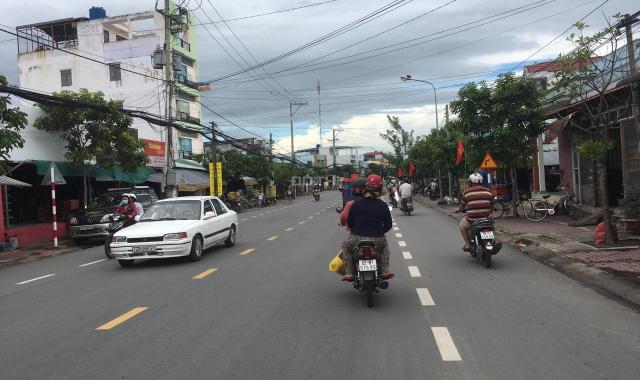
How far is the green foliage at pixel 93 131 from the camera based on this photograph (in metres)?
20.9

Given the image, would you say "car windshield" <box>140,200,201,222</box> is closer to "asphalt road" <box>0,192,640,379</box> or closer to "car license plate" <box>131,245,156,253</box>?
"car license plate" <box>131,245,156,253</box>

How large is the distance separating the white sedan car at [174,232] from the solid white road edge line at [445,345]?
680 cm

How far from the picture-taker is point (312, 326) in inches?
238

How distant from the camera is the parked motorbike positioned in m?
6.89

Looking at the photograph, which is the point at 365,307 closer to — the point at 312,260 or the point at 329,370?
the point at 329,370

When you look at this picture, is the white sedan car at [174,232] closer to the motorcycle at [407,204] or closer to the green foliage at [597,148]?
the green foliage at [597,148]

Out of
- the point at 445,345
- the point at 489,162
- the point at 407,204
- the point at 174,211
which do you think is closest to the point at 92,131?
the point at 174,211

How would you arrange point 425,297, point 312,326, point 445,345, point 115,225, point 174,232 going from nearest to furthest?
point 445,345, point 312,326, point 425,297, point 174,232, point 115,225

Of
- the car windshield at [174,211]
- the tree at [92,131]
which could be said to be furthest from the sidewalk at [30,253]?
the car windshield at [174,211]

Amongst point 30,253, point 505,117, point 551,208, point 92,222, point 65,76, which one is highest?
point 65,76

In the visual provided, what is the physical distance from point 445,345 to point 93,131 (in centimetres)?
1939

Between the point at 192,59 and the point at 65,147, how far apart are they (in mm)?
33379

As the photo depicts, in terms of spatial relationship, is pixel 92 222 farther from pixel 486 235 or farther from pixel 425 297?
pixel 425 297

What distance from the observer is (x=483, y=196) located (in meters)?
10.3
